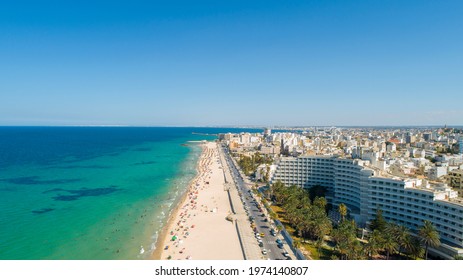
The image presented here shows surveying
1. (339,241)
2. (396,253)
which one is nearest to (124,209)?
(339,241)

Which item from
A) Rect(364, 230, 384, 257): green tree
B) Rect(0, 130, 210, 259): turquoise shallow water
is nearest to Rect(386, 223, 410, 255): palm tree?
Rect(364, 230, 384, 257): green tree

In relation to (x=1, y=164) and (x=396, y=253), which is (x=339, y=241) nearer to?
(x=396, y=253)

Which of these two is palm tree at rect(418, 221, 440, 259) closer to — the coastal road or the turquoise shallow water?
the coastal road

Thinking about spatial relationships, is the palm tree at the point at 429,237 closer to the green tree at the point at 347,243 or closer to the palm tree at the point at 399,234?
the palm tree at the point at 399,234

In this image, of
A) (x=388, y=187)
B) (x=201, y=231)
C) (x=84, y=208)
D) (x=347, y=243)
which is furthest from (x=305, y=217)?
(x=84, y=208)

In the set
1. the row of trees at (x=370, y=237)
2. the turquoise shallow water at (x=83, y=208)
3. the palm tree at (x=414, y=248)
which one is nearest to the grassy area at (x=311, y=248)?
the row of trees at (x=370, y=237)
